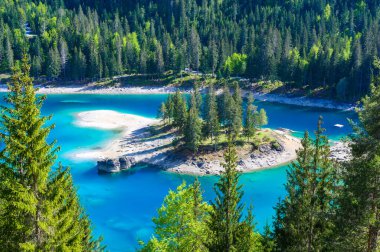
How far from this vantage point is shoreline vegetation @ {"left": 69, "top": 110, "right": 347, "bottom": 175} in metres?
83.8

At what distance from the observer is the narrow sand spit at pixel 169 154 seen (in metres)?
83.8

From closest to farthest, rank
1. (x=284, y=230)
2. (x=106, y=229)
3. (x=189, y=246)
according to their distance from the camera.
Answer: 1. (x=189, y=246)
2. (x=284, y=230)
3. (x=106, y=229)

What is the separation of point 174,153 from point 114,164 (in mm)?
13671

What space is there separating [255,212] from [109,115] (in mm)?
72726

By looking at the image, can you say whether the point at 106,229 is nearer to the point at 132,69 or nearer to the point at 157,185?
the point at 157,185

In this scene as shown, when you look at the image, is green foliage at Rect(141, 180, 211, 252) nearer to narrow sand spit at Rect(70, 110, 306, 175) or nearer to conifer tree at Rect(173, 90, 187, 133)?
narrow sand spit at Rect(70, 110, 306, 175)

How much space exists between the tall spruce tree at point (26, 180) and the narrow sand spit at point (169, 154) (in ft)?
205

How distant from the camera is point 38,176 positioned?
1895cm

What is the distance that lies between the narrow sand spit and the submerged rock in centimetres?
374

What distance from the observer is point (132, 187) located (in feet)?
253

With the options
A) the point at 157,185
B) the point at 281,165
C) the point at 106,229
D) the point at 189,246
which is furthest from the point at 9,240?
the point at 281,165

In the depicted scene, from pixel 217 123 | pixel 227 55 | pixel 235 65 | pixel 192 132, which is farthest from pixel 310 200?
pixel 227 55

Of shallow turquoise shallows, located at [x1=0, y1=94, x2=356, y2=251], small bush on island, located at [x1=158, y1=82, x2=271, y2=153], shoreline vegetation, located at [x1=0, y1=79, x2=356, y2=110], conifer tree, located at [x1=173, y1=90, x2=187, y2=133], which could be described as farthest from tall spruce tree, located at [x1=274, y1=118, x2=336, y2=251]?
shoreline vegetation, located at [x1=0, y1=79, x2=356, y2=110]

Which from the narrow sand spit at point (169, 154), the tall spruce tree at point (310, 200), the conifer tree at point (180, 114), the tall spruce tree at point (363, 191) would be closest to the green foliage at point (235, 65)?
the narrow sand spit at point (169, 154)
